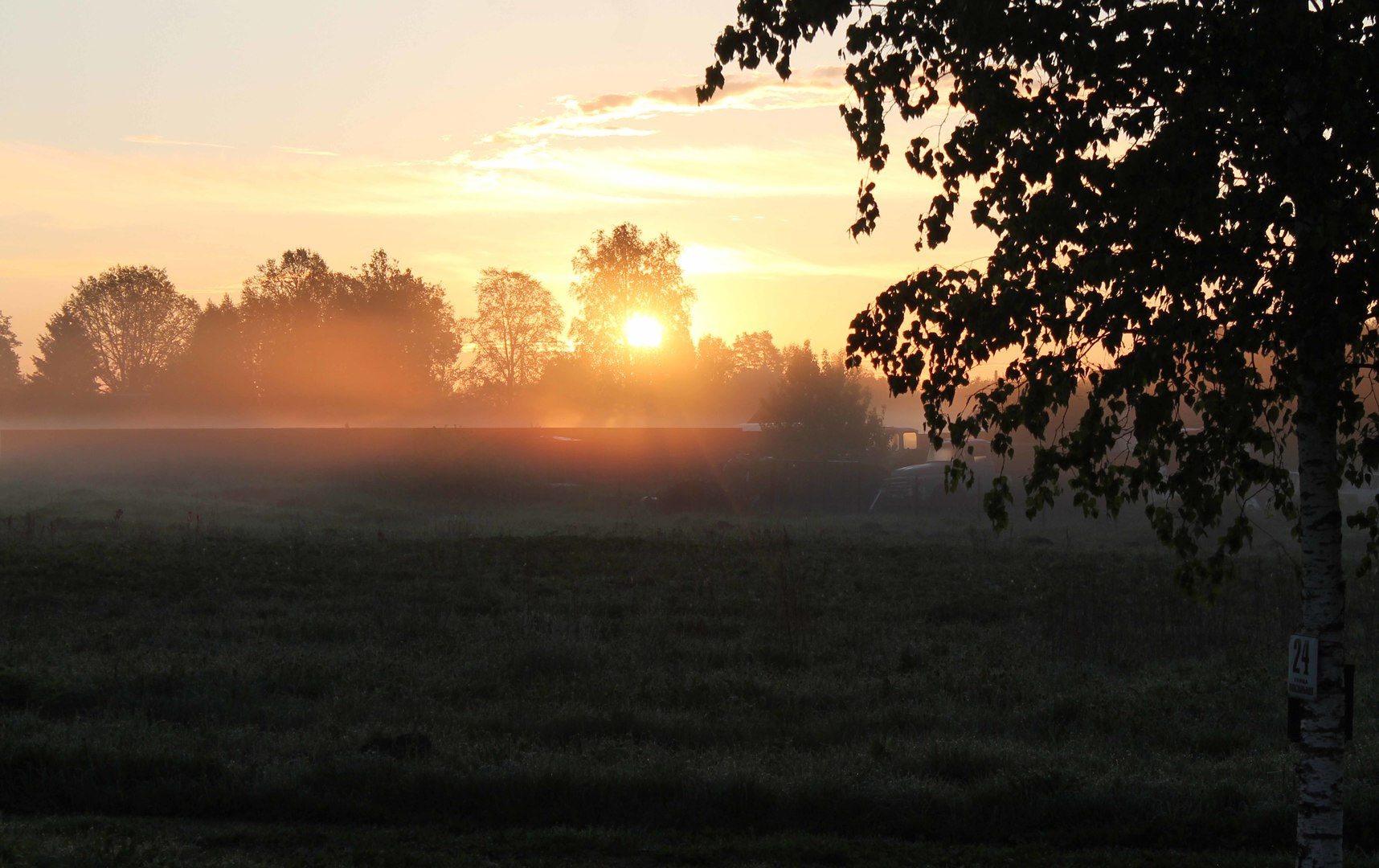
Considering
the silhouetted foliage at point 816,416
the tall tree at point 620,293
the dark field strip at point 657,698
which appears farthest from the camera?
the tall tree at point 620,293

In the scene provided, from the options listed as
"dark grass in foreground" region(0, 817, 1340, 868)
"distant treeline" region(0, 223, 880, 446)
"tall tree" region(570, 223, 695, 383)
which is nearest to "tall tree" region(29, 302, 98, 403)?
"distant treeline" region(0, 223, 880, 446)

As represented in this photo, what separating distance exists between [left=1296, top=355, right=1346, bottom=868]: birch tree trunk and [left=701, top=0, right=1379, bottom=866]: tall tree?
0.01 m

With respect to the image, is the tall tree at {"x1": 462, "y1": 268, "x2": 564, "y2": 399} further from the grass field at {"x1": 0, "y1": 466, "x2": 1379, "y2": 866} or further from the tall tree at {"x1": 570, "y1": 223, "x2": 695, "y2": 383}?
the grass field at {"x1": 0, "y1": 466, "x2": 1379, "y2": 866}

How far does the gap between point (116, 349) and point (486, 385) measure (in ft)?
99.8

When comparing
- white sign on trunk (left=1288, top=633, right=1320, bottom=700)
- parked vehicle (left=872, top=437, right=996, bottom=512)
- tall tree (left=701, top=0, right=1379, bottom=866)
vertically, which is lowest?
parked vehicle (left=872, top=437, right=996, bottom=512)

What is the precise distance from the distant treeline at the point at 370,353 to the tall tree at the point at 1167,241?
2810 inches

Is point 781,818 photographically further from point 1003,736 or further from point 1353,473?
point 1353,473

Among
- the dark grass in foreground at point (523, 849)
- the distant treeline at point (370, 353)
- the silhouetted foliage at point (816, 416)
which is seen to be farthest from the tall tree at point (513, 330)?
the dark grass in foreground at point (523, 849)

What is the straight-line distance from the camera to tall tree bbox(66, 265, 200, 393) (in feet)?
314

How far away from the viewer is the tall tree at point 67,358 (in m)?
91.6

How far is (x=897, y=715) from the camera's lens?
1067 cm

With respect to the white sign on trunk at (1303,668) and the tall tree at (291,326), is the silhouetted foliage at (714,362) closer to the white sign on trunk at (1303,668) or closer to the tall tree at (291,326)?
the tall tree at (291,326)

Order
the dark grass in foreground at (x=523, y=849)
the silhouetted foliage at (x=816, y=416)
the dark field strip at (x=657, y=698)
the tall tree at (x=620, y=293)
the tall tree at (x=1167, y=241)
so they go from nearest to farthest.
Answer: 1. the tall tree at (x=1167, y=241)
2. the dark grass in foreground at (x=523, y=849)
3. the dark field strip at (x=657, y=698)
4. the silhouetted foliage at (x=816, y=416)
5. the tall tree at (x=620, y=293)

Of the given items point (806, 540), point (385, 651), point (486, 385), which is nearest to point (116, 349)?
point (486, 385)
